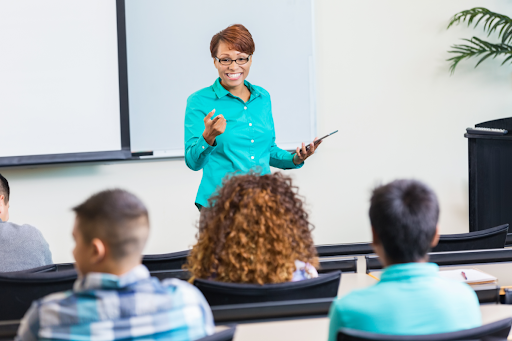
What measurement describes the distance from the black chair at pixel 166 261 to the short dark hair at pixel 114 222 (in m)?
0.89

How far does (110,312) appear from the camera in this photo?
3.24 feet

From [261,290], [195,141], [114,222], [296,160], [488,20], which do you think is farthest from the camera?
[488,20]

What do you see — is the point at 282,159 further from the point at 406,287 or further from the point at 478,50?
the point at 478,50

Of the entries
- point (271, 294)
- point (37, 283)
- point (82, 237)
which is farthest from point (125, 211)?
point (37, 283)

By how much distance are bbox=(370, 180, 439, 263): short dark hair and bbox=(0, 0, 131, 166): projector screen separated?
3.09 meters

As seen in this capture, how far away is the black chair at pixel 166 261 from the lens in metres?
1.98

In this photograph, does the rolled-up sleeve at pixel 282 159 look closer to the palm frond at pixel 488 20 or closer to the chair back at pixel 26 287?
the chair back at pixel 26 287

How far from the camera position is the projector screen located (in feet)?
12.2

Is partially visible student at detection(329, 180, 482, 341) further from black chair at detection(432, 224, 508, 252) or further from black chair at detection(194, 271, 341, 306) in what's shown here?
black chair at detection(432, 224, 508, 252)

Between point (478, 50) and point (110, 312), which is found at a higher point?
point (478, 50)

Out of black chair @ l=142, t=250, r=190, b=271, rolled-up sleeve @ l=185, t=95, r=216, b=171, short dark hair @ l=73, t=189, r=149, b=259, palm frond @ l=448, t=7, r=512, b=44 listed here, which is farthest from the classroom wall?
short dark hair @ l=73, t=189, r=149, b=259

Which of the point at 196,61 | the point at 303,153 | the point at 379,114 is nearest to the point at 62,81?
the point at 196,61

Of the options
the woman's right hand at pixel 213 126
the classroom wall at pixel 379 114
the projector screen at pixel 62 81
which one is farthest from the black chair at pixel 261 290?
the classroom wall at pixel 379 114

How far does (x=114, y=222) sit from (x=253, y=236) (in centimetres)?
55
